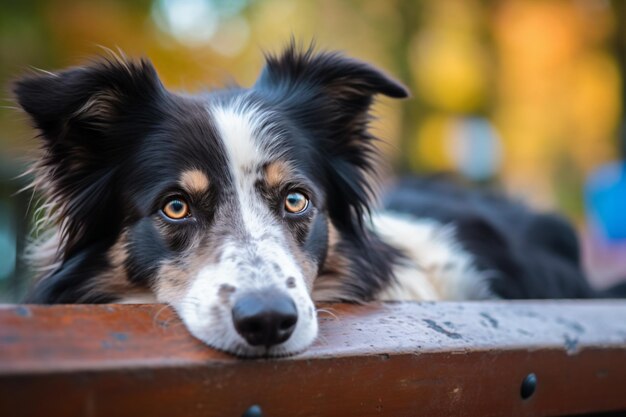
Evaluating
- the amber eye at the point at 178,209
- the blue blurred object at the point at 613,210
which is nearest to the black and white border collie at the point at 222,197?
the amber eye at the point at 178,209

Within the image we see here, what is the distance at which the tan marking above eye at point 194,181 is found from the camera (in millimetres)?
2777

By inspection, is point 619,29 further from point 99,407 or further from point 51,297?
point 99,407

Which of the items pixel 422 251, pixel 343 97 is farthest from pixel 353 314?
pixel 422 251

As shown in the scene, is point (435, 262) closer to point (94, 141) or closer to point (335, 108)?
point (335, 108)

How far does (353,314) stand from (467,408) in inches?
18.8

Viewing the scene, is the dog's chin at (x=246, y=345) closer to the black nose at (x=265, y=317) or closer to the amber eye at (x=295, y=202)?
the black nose at (x=265, y=317)

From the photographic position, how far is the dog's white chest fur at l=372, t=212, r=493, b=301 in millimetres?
3857

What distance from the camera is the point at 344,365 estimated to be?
198cm

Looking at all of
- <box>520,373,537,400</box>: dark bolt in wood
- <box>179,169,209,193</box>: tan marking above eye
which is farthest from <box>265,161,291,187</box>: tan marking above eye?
<box>520,373,537,400</box>: dark bolt in wood

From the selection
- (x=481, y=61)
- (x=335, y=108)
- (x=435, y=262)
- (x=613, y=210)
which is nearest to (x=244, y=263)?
(x=335, y=108)

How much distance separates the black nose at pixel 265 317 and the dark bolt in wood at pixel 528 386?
810mm

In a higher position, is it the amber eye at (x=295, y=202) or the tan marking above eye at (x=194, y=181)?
the tan marking above eye at (x=194, y=181)

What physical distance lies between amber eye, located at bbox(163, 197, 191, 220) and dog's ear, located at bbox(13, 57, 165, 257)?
Result: 334 mm

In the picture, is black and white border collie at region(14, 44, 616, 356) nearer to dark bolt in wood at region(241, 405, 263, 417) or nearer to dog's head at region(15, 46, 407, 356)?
dog's head at region(15, 46, 407, 356)
